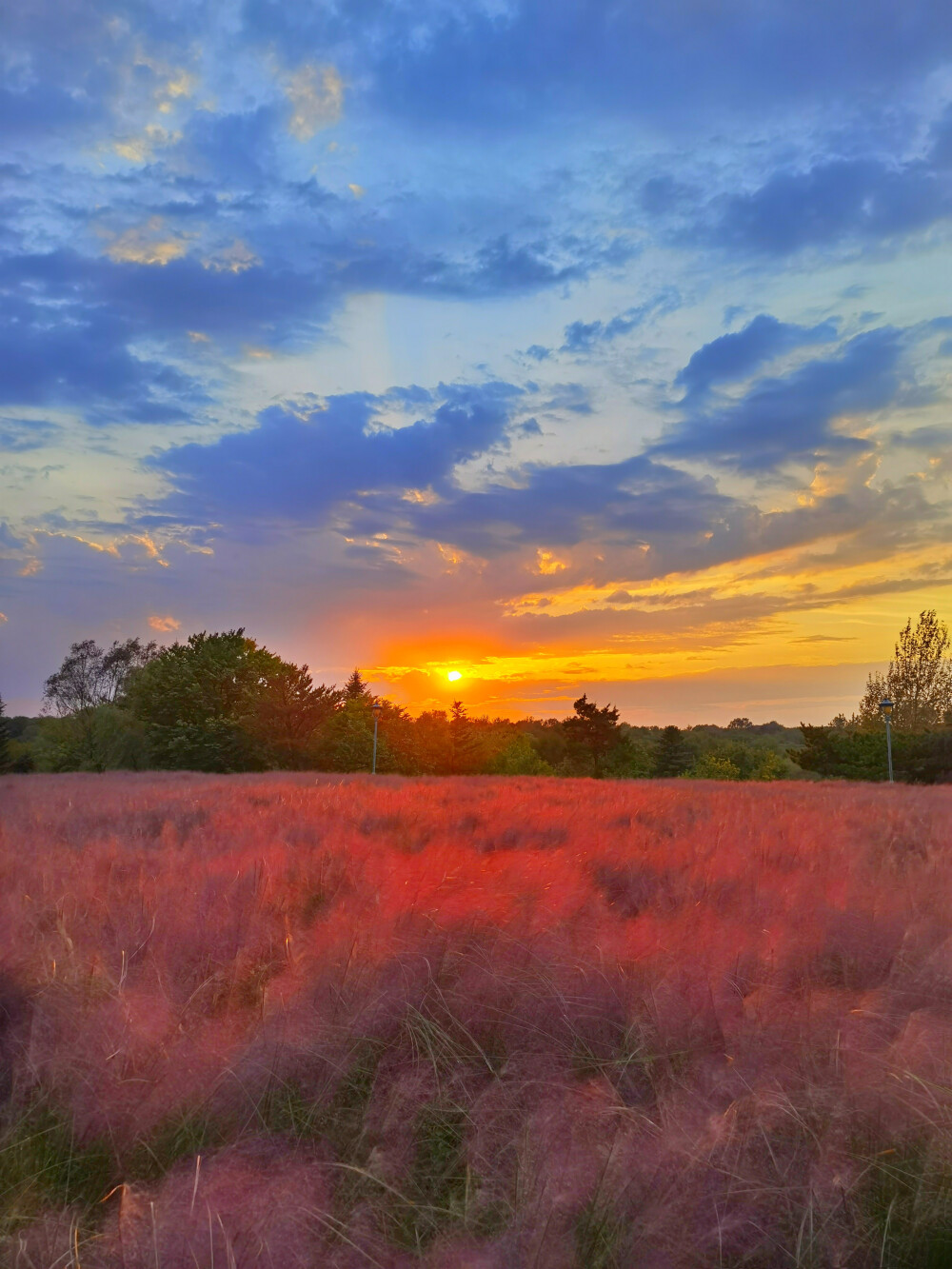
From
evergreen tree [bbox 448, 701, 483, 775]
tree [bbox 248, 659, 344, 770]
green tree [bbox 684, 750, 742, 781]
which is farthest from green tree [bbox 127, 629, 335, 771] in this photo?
green tree [bbox 684, 750, 742, 781]

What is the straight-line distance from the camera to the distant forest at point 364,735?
153ft

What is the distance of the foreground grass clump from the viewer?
2.24m

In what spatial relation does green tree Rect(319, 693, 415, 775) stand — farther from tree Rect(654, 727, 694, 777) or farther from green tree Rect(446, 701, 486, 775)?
tree Rect(654, 727, 694, 777)

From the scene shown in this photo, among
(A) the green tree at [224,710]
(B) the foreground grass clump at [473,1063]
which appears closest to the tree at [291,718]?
(A) the green tree at [224,710]

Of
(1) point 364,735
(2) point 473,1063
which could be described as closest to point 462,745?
(1) point 364,735

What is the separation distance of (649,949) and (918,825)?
6.39 meters

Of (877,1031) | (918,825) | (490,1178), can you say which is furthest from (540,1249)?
(918,825)

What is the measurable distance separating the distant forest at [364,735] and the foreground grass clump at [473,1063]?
36229 mm

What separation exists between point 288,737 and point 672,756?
26856mm

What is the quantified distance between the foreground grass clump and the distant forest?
3623 centimetres

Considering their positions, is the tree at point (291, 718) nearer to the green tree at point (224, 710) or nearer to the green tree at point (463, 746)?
the green tree at point (224, 710)

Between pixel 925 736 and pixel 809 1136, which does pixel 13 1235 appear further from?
pixel 925 736

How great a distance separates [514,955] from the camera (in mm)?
4035

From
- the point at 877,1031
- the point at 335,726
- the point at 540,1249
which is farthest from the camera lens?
the point at 335,726
